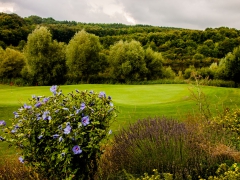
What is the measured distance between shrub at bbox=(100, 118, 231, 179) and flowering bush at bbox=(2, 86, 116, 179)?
690 millimetres

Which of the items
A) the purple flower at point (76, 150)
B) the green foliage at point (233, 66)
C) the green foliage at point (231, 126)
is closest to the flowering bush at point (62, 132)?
the purple flower at point (76, 150)

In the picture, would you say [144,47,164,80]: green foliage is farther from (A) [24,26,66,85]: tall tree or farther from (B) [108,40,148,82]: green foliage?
(A) [24,26,66,85]: tall tree

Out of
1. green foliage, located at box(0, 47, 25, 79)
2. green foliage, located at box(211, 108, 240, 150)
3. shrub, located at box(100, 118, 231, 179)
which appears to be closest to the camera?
shrub, located at box(100, 118, 231, 179)

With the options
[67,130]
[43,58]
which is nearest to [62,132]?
[67,130]

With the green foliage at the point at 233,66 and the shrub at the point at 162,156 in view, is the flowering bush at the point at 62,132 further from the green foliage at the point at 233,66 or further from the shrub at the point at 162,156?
the green foliage at the point at 233,66

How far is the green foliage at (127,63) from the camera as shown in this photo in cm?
3634

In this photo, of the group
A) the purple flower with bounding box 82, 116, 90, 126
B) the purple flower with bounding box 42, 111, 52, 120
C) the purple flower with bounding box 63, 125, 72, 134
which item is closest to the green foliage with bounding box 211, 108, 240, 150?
the purple flower with bounding box 82, 116, 90, 126

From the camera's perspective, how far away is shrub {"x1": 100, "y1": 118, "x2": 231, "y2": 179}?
446cm

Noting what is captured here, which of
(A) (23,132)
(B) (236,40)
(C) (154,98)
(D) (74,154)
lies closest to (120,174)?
(D) (74,154)

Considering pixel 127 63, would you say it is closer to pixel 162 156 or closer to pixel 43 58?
pixel 43 58

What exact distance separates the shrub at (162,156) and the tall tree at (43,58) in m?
32.3

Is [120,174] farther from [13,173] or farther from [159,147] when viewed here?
[13,173]

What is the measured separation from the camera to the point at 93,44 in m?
36.3

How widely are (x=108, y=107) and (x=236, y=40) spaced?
60.8 m
